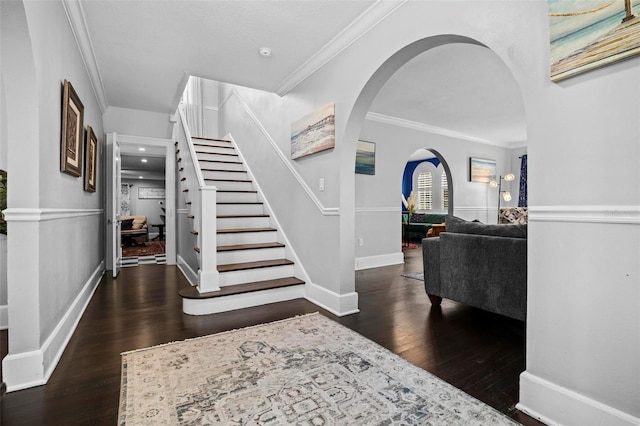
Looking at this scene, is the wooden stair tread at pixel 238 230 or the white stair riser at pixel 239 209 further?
the white stair riser at pixel 239 209

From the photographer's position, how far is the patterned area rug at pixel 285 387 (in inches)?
55.4

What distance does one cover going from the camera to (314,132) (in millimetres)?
3117

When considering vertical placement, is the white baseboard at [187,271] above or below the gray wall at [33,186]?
below

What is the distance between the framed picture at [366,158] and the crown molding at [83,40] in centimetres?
349

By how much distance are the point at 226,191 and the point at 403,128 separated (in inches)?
130

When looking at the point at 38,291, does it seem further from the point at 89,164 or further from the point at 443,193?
the point at 443,193

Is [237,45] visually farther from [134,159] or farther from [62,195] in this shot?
[134,159]

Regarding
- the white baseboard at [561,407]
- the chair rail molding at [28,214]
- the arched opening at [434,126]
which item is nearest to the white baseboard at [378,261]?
the arched opening at [434,126]

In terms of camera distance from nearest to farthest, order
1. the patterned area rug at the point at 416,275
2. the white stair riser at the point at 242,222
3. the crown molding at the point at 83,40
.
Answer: the crown molding at the point at 83,40 → the white stair riser at the point at 242,222 → the patterned area rug at the point at 416,275

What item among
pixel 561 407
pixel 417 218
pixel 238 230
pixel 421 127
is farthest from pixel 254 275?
pixel 417 218

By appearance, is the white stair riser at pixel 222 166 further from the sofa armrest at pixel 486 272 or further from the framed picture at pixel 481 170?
the framed picture at pixel 481 170

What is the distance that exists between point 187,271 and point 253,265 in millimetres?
1389

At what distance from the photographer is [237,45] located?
2.81m

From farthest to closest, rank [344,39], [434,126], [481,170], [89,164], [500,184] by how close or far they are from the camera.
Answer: [500,184] → [481,170] → [434,126] → [89,164] → [344,39]
